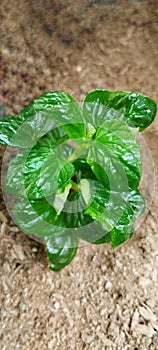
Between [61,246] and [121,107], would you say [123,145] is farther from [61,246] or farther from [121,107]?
[61,246]

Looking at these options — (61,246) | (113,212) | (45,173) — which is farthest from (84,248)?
(45,173)

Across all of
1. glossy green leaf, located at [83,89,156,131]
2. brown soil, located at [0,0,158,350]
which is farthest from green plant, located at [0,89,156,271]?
brown soil, located at [0,0,158,350]

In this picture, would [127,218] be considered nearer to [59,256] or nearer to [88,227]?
[88,227]

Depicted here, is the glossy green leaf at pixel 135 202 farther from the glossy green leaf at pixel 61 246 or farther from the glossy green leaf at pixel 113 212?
the glossy green leaf at pixel 61 246

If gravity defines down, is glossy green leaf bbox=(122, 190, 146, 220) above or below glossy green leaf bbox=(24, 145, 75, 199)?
below

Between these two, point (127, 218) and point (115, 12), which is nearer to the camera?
point (127, 218)

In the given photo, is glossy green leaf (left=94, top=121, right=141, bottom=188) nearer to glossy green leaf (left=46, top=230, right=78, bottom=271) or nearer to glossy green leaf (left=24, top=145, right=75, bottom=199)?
glossy green leaf (left=24, top=145, right=75, bottom=199)

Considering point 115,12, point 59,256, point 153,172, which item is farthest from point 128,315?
point 115,12
